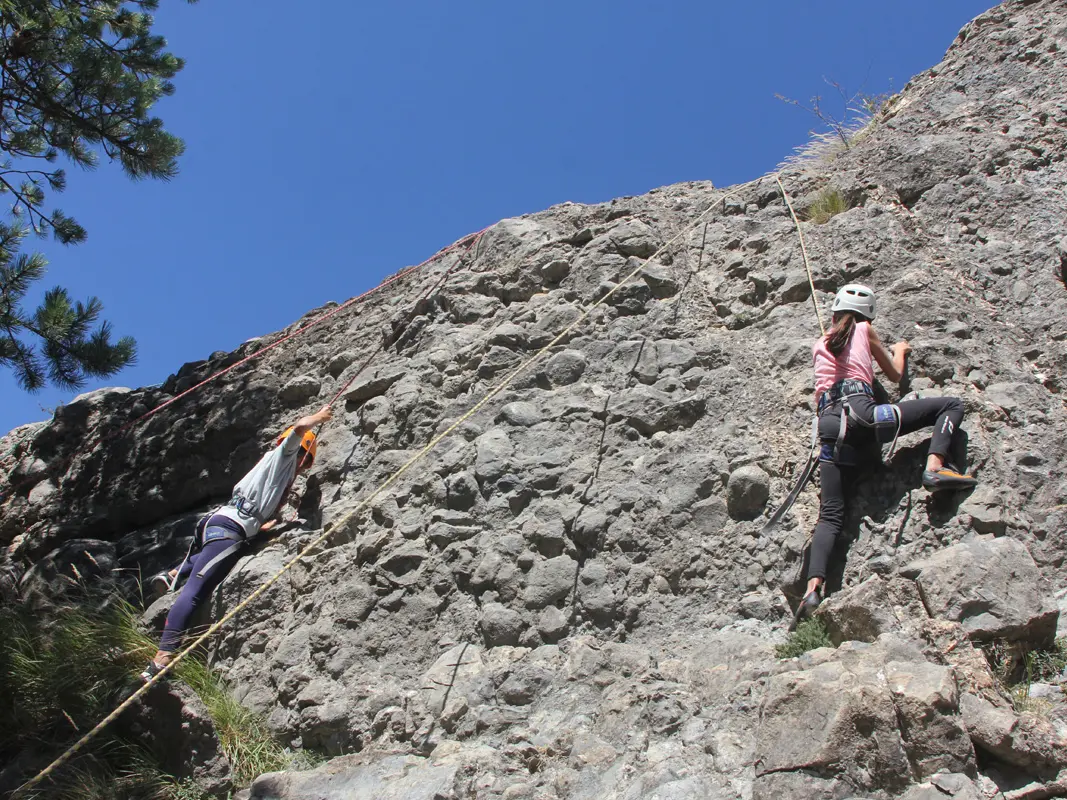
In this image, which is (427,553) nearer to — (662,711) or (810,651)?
(662,711)

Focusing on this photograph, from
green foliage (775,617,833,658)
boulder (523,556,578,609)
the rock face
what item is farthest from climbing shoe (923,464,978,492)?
boulder (523,556,578,609)

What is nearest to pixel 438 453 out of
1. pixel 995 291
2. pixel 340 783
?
pixel 340 783

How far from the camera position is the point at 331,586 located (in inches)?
210

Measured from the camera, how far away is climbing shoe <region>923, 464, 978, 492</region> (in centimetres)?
407

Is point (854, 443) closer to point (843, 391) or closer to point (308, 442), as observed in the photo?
point (843, 391)

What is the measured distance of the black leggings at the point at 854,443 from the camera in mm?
4188

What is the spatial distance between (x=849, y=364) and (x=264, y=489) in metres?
3.67

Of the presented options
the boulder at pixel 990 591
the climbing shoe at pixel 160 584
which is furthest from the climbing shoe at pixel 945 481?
the climbing shoe at pixel 160 584

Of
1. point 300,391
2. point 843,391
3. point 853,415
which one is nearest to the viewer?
point 853,415

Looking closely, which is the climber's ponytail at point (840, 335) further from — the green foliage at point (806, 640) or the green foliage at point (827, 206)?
the green foliage at point (827, 206)

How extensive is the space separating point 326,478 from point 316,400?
1160 millimetres

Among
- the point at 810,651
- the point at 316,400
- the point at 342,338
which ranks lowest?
the point at 810,651

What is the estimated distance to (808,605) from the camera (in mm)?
4051

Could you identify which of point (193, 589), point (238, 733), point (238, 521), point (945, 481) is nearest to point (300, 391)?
point (238, 521)
